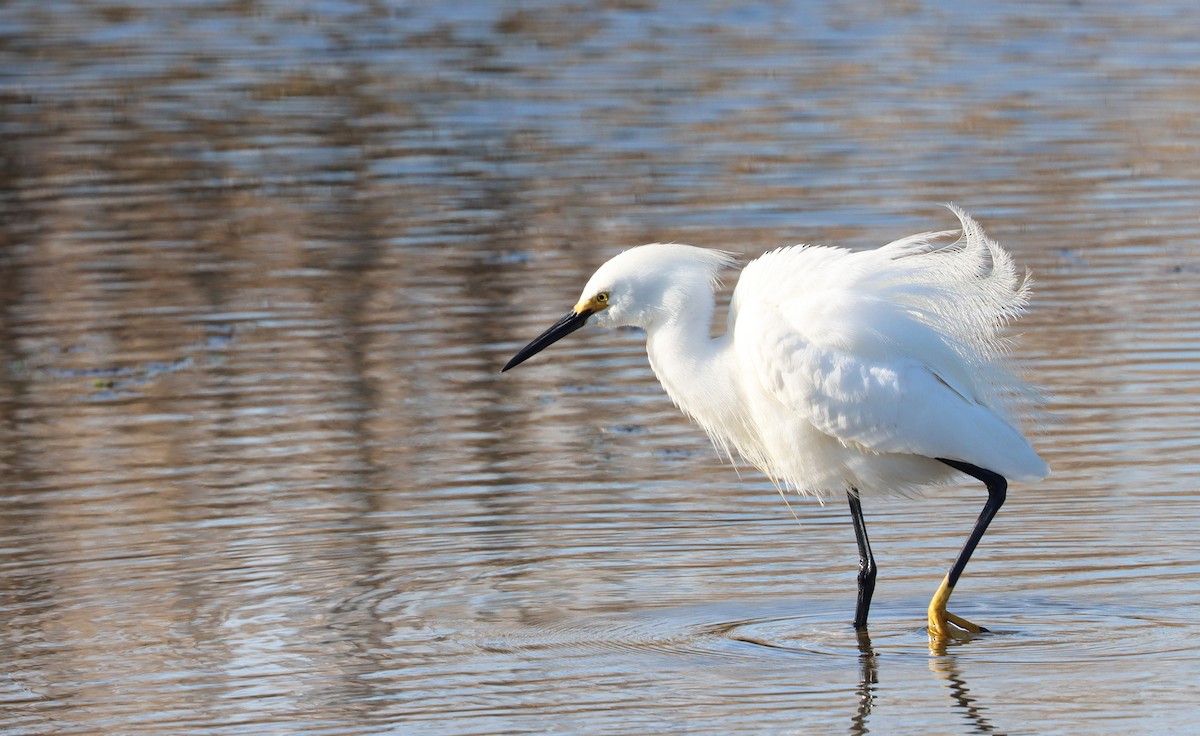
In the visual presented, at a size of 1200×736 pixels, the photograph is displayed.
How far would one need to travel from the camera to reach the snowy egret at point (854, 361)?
20.5 feet

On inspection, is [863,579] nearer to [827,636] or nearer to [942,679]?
[827,636]

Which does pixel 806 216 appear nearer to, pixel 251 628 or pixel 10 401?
pixel 10 401

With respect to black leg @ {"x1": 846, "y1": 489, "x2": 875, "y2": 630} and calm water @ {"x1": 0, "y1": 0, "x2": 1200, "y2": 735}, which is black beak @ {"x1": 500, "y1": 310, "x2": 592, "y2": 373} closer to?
calm water @ {"x1": 0, "y1": 0, "x2": 1200, "y2": 735}

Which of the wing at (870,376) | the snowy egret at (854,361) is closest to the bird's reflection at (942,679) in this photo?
the snowy egret at (854,361)

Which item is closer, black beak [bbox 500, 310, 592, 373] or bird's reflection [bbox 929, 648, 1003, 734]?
bird's reflection [bbox 929, 648, 1003, 734]

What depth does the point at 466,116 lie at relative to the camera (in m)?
18.8

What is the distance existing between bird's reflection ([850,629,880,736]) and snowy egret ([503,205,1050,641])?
153 mm

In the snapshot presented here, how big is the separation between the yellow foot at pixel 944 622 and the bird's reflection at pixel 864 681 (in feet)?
0.68

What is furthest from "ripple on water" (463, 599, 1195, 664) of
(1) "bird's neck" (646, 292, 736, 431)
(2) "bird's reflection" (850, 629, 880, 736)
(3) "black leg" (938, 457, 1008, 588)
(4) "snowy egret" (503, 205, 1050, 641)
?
(1) "bird's neck" (646, 292, 736, 431)

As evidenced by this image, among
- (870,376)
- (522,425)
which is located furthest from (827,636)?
(522,425)

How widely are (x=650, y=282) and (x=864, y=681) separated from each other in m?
1.57

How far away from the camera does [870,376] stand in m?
6.24

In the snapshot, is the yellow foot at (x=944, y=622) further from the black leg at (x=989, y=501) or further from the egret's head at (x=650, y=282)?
the egret's head at (x=650, y=282)

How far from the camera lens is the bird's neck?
263 inches
